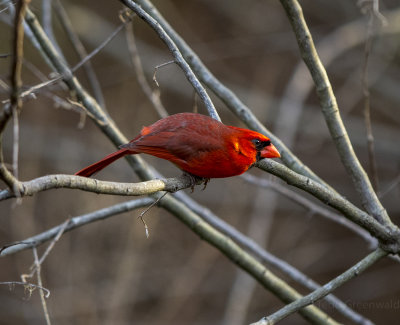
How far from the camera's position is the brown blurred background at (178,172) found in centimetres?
636

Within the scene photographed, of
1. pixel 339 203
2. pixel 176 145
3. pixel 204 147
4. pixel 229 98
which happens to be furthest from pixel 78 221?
pixel 339 203

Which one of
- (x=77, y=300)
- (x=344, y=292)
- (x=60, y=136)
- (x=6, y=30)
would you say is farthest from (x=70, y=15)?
(x=344, y=292)

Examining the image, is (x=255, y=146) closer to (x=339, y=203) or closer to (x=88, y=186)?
(x=339, y=203)

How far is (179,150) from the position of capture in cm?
256

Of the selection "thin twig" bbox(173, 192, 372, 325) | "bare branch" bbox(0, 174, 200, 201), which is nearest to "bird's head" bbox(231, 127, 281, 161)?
"bare branch" bbox(0, 174, 200, 201)

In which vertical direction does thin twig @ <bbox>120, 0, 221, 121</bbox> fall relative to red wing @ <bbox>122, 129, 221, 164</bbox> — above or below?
above

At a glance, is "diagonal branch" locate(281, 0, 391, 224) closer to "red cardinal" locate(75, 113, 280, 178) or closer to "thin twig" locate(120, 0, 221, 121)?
"red cardinal" locate(75, 113, 280, 178)

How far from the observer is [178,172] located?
6949 millimetres

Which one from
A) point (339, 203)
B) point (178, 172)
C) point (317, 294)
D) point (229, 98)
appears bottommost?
point (317, 294)

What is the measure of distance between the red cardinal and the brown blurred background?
329cm

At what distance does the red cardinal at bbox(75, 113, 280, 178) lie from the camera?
8.18 feet

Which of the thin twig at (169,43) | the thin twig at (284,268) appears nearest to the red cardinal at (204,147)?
the thin twig at (169,43)

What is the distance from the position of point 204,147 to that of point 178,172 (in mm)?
4446

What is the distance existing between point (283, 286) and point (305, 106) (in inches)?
187
